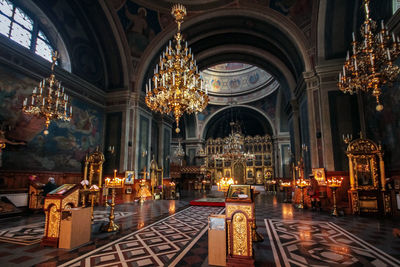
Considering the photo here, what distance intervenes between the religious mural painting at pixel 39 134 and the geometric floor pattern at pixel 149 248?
612 cm

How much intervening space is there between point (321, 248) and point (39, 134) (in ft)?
33.6

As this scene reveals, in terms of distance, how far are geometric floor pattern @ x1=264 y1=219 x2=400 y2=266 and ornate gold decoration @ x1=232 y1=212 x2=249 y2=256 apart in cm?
60

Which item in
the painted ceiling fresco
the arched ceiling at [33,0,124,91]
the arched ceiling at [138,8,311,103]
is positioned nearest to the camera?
the arched ceiling at [33,0,124,91]

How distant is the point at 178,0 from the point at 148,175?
1008 centimetres

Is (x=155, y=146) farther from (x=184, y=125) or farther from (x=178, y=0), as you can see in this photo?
(x=184, y=125)

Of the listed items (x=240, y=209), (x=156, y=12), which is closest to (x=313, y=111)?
(x=240, y=209)

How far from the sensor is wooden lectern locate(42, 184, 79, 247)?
4.12m

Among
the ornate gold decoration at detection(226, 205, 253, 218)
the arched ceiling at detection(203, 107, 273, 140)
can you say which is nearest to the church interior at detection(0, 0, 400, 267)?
the ornate gold decoration at detection(226, 205, 253, 218)

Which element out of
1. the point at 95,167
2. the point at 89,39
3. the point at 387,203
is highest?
the point at 89,39

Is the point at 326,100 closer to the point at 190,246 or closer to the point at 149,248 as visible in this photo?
A: the point at 190,246

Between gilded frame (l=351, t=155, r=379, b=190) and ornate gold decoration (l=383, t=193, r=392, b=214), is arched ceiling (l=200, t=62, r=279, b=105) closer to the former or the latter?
gilded frame (l=351, t=155, r=379, b=190)

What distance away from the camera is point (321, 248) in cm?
400

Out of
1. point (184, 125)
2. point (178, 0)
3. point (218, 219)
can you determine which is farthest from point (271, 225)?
point (184, 125)

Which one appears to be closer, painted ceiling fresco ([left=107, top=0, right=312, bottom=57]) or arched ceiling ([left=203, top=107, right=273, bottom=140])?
painted ceiling fresco ([left=107, top=0, right=312, bottom=57])
